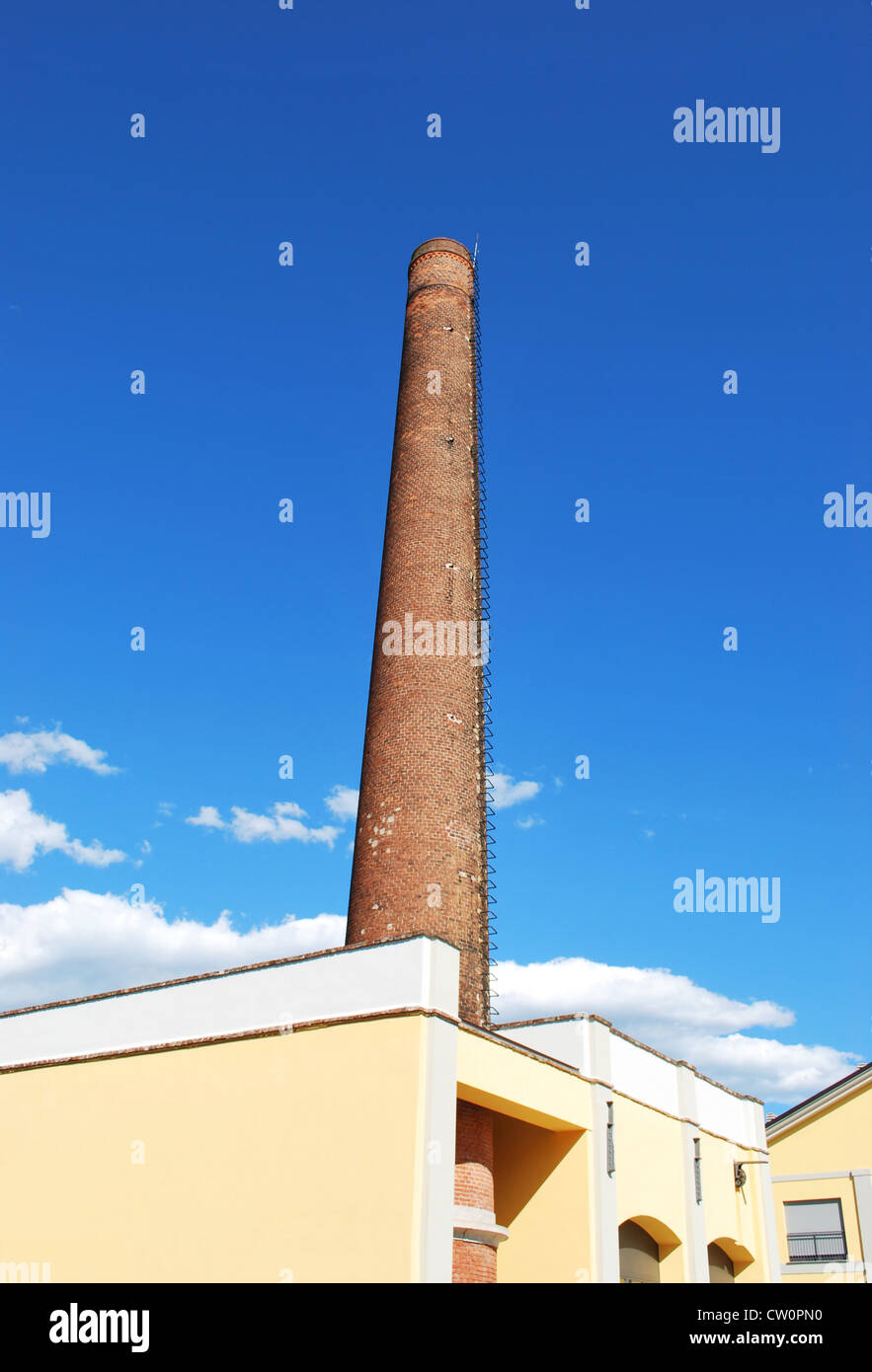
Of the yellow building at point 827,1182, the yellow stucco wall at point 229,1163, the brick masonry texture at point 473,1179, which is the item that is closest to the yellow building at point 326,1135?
the yellow stucco wall at point 229,1163

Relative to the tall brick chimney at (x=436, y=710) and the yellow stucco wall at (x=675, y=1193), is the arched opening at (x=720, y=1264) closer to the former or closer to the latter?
the yellow stucco wall at (x=675, y=1193)

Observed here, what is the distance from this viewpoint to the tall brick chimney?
15.8m

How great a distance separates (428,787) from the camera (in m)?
17.0

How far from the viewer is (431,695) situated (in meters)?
17.9

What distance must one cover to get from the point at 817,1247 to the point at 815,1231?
0.35 metres

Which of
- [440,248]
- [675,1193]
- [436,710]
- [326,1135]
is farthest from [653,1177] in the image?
[440,248]

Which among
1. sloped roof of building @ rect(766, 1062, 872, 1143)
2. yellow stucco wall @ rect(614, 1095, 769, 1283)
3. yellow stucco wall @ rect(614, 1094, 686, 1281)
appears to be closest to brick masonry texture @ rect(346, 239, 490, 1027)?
yellow stucco wall @ rect(614, 1094, 686, 1281)

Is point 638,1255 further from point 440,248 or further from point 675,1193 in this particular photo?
point 440,248

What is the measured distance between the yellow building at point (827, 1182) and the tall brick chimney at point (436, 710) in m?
11.8

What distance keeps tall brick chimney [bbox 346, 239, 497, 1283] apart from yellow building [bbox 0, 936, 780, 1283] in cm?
77

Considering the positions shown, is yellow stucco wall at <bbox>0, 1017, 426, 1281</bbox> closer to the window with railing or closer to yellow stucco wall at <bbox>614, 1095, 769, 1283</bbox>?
yellow stucco wall at <bbox>614, 1095, 769, 1283</bbox>
